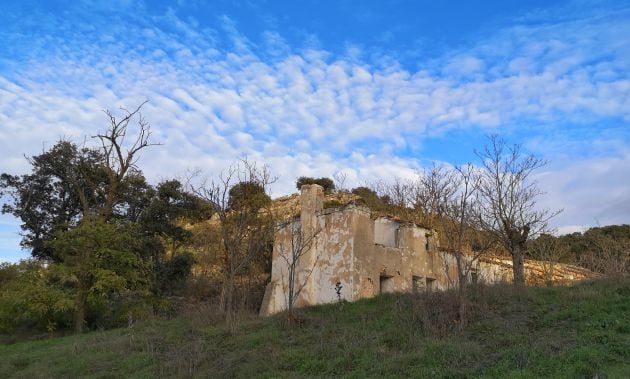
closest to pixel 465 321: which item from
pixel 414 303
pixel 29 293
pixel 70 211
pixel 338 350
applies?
pixel 414 303

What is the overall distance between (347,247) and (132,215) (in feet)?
49.4

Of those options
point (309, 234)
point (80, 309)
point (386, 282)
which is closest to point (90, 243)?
point (80, 309)

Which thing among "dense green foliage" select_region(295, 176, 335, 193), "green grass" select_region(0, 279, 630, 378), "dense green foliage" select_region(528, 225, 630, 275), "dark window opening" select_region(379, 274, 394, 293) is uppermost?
"dense green foliage" select_region(295, 176, 335, 193)

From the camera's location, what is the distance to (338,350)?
12836 mm

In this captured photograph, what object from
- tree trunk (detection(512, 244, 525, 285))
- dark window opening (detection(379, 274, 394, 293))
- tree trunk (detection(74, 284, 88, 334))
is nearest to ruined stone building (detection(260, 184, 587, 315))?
dark window opening (detection(379, 274, 394, 293))

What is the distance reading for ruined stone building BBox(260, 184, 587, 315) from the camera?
2325 cm

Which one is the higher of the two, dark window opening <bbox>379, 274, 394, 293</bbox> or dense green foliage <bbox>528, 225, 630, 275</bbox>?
dense green foliage <bbox>528, 225, 630, 275</bbox>

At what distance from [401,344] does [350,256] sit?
34.1 feet

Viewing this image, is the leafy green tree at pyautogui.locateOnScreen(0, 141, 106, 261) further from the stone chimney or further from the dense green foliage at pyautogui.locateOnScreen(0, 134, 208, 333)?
the stone chimney

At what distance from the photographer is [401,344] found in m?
12.9

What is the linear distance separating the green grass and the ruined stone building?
4.79 meters

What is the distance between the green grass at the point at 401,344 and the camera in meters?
10.6

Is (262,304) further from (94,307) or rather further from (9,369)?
(9,369)

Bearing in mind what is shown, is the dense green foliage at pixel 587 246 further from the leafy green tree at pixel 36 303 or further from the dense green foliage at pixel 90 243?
the leafy green tree at pixel 36 303
